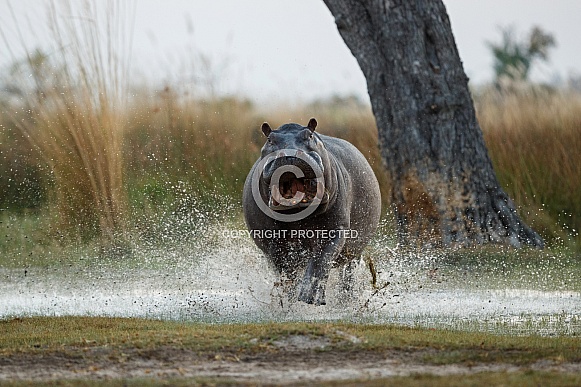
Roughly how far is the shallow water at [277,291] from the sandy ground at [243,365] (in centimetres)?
145

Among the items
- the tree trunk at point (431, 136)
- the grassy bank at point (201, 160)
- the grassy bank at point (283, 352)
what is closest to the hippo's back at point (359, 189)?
the grassy bank at point (283, 352)

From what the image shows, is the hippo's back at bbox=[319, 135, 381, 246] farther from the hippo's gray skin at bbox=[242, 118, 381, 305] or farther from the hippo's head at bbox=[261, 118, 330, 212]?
the hippo's head at bbox=[261, 118, 330, 212]

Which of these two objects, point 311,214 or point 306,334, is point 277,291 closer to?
point 311,214

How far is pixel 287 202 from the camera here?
21.9 ft

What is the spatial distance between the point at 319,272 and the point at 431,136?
16.4 ft

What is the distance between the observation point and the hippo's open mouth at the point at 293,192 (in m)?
6.61

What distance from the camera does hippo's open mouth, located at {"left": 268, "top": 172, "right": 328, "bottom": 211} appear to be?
6609 mm

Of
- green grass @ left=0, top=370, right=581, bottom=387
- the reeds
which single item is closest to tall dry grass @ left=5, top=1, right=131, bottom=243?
the reeds

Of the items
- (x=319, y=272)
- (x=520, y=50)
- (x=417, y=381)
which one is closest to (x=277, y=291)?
(x=319, y=272)

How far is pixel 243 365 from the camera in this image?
16.2 feet

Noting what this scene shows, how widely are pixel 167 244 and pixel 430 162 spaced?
3.06 m

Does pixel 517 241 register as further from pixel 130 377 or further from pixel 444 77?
pixel 130 377

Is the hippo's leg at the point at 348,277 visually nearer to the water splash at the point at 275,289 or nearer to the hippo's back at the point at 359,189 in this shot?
the water splash at the point at 275,289

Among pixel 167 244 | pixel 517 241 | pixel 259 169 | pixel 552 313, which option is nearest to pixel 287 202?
pixel 259 169
